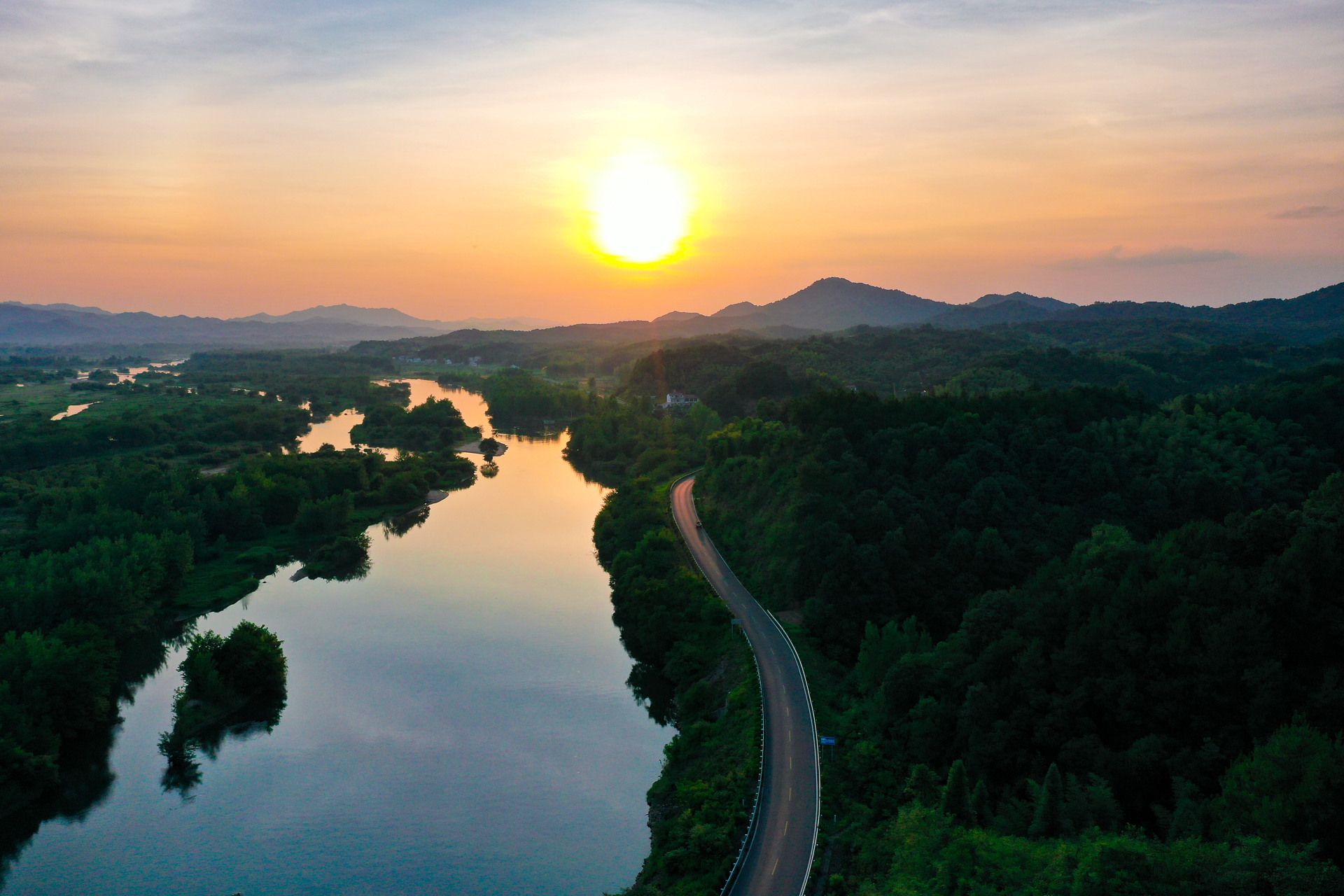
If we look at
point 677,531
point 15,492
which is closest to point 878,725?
point 677,531

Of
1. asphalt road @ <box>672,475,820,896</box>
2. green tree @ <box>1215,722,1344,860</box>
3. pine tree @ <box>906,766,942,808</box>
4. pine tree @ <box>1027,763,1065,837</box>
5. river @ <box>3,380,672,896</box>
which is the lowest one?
river @ <box>3,380,672,896</box>

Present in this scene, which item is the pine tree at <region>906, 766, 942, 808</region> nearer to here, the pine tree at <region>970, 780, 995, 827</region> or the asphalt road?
the pine tree at <region>970, 780, 995, 827</region>

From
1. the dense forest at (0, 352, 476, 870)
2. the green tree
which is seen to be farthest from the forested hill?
the dense forest at (0, 352, 476, 870)

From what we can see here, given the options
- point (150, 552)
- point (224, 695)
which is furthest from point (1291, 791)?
point (150, 552)

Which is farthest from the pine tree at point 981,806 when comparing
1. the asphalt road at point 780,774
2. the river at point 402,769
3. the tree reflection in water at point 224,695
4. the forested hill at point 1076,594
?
the tree reflection in water at point 224,695

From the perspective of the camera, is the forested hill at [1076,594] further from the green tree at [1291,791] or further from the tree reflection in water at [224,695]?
the tree reflection in water at [224,695]

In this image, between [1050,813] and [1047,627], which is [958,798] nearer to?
[1050,813]
